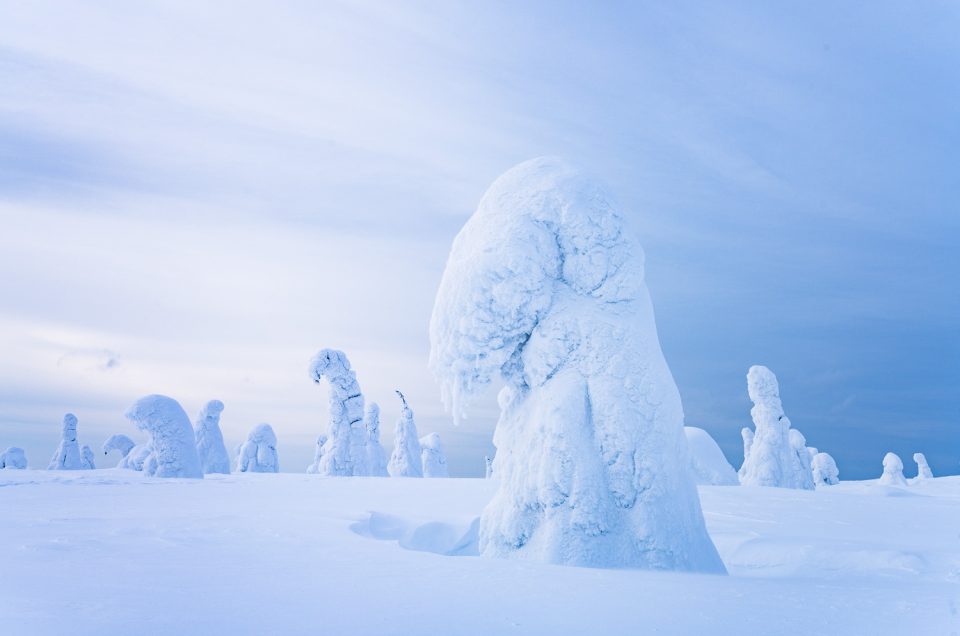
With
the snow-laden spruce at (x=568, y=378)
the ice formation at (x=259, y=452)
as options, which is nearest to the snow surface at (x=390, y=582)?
the snow-laden spruce at (x=568, y=378)

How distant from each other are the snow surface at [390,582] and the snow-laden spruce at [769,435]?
49.5 feet

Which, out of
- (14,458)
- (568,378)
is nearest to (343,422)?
(568,378)

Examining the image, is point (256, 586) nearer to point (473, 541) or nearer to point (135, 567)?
point (135, 567)

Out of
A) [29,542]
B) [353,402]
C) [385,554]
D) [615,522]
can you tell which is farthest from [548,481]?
[353,402]

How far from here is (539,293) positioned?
6.77 metres

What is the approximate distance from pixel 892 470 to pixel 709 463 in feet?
96.5

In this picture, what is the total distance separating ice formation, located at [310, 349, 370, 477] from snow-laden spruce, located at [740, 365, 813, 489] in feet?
46.9

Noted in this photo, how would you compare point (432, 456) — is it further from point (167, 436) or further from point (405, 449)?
point (167, 436)

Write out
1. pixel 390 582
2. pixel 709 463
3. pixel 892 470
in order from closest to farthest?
1. pixel 390 582
2. pixel 709 463
3. pixel 892 470

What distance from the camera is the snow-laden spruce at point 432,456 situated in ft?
142

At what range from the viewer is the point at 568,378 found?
259 inches

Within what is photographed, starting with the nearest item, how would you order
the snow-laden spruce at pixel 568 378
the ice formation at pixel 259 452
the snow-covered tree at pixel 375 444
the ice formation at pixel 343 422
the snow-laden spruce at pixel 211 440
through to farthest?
the snow-laden spruce at pixel 568 378, the ice formation at pixel 343 422, the snow-laden spruce at pixel 211 440, the snow-covered tree at pixel 375 444, the ice formation at pixel 259 452

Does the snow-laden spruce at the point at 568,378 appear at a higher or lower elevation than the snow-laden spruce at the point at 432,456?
higher

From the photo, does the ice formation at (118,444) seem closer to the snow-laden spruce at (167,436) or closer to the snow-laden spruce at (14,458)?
the snow-laden spruce at (14,458)
